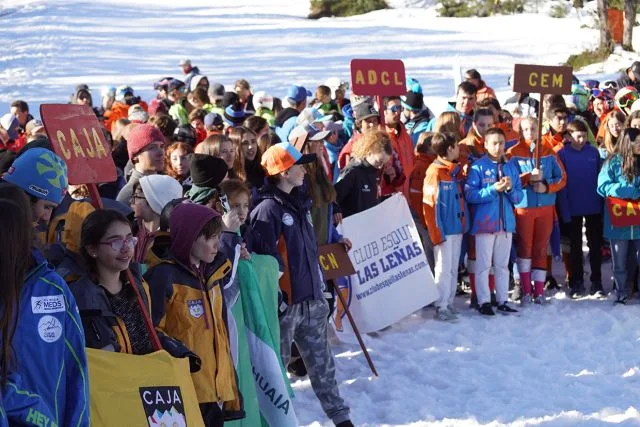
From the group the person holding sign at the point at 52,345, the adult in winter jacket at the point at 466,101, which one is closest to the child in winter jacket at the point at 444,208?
the adult in winter jacket at the point at 466,101

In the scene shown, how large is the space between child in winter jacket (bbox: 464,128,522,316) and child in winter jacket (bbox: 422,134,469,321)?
0.14m

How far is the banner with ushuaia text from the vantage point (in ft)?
30.6

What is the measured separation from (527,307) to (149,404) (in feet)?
21.0

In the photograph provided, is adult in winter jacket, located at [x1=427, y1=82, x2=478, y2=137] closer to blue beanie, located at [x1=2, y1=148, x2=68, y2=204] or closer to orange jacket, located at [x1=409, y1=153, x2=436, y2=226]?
orange jacket, located at [x1=409, y1=153, x2=436, y2=226]

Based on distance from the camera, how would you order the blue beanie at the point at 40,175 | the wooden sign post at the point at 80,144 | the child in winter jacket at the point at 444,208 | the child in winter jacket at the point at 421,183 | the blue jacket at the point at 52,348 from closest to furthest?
1. the blue jacket at the point at 52,348
2. the blue beanie at the point at 40,175
3. the wooden sign post at the point at 80,144
4. the child in winter jacket at the point at 444,208
5. the child in winter jacket at the point at 421,183

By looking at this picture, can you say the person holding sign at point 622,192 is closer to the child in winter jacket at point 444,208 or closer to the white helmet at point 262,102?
the child in winter jacket at point 444,208

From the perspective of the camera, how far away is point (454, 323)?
962 centimetres

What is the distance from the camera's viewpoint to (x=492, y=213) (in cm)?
984

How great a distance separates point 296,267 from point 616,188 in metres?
4.44

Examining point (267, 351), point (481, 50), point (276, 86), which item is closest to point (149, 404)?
point (267, 351)

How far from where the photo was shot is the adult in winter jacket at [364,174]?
355 inches

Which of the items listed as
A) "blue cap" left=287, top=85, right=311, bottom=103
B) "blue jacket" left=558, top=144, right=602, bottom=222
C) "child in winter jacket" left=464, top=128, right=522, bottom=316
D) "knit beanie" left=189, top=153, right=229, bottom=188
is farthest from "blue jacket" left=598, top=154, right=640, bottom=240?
"knit beanie" left=189, top=153, right=229, bottom=188

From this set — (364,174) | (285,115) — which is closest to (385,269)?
(364,174)

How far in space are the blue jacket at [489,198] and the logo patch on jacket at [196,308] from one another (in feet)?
16.4
